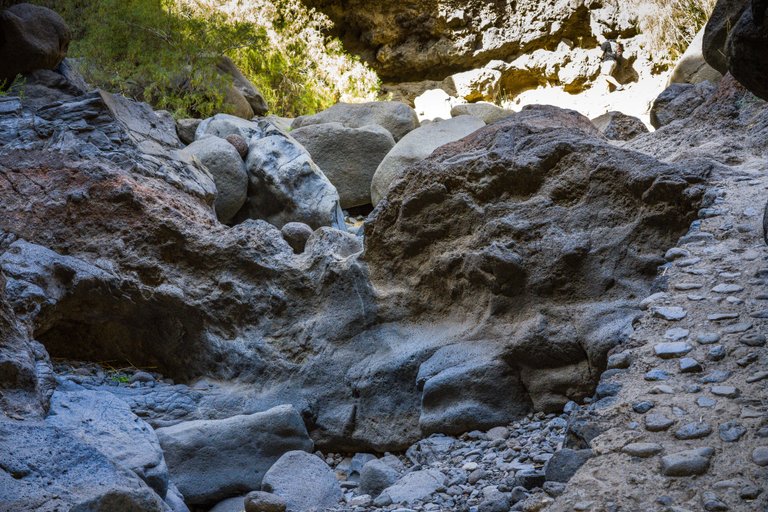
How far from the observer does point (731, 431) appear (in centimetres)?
292

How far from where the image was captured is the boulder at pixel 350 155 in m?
11.8

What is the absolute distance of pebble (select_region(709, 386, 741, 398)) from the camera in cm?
315

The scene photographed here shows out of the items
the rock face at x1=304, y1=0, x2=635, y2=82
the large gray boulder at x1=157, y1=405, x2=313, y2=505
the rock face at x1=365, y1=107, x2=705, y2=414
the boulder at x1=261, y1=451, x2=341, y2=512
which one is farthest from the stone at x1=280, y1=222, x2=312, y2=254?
the rock face at x1=304, y1=0, x2=635, y2=82

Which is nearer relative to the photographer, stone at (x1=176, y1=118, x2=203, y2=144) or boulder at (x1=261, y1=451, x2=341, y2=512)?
boulder at (x1=261, y1=451, x2=341, y2=512)

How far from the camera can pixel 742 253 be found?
4180mm

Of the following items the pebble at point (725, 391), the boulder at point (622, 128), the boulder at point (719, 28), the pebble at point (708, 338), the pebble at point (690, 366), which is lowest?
the pebble at point (725, 391)

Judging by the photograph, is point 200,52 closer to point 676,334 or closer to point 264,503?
point 264,503

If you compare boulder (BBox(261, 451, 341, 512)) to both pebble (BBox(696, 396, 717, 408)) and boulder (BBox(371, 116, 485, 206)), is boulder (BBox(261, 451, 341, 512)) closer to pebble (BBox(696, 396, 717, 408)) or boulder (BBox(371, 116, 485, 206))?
pebble (BBox(696, 396, 717, 408))

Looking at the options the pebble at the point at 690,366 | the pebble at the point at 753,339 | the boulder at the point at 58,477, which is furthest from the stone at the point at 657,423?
the boulder at the point at 58,477

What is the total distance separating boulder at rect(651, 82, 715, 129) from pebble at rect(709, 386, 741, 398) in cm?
426

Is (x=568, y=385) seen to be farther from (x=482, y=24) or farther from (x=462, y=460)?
(x=482, y=24)

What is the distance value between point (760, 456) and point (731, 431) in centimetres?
19

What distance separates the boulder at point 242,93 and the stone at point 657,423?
37.0ft

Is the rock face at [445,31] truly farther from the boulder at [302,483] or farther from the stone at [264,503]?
the stone at [264,503]
